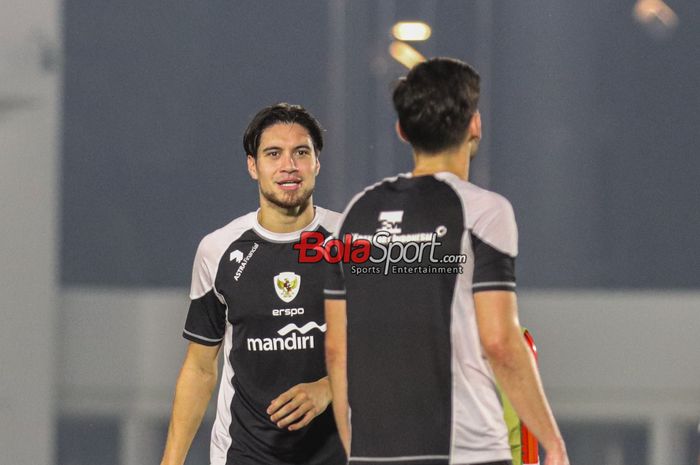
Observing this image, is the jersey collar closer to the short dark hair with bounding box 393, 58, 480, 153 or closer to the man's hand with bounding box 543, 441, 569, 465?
the short dark hair with bounding box 393, 58, 480, 153

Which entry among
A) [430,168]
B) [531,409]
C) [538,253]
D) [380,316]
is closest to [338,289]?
[380,316]

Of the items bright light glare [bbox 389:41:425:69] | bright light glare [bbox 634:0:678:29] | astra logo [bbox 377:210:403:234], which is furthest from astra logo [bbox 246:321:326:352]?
bright light glare [bbox 634:0:678:29]

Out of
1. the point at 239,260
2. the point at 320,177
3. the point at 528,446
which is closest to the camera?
the point at 528,446

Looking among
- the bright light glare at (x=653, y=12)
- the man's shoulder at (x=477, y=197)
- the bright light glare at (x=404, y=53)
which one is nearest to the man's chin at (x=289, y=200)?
the man's shoulder at (x=477, y=197)

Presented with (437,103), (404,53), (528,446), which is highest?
(404,53)

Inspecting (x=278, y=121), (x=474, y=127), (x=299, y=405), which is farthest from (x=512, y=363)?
(x=278, y=121)

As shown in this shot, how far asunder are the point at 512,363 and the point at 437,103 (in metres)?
0.47

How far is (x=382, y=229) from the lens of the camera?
1.97 metres

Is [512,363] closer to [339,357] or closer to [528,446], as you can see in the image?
[339,357]

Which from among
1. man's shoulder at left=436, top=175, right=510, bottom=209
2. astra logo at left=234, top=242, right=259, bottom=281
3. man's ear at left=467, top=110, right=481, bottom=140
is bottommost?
astra logo at left=234, top=242, right=259, bottom=281

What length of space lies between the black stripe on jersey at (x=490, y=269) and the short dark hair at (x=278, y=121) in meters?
1.19

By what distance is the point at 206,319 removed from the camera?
2.94 metres

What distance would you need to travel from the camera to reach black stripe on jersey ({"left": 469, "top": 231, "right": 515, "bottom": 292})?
1.88 m

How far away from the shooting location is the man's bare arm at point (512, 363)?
6.13 ft
